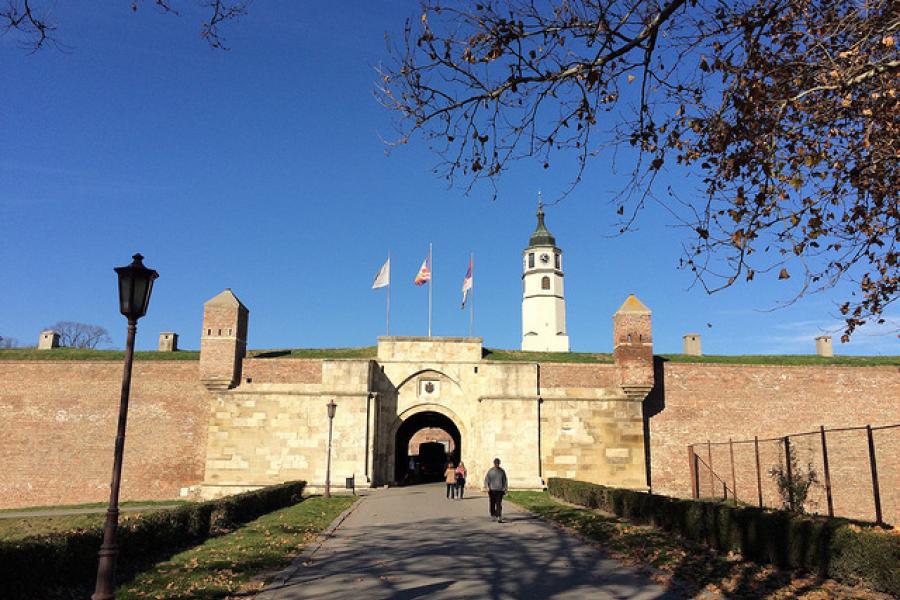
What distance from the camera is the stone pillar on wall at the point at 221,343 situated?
2745 centimetres

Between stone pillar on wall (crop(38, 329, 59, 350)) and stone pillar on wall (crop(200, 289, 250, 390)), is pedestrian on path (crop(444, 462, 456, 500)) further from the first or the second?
stone pillar on wall (crop(38, 329, 59, 350))

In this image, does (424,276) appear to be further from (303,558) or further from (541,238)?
(541,238)

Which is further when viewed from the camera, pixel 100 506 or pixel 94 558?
pixel 100 506

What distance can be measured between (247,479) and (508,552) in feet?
59.6

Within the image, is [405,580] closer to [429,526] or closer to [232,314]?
[429,526]

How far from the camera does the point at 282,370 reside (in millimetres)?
28141

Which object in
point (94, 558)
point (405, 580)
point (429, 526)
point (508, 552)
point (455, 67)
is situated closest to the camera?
point (455, 67)

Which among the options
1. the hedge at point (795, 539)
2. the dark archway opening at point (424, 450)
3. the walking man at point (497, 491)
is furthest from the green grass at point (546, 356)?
the hedge at point (795, 539)

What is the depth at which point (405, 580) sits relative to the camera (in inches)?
355

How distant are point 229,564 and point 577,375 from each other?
20.6 meters

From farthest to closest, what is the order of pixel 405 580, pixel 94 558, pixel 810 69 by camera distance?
1. pixel 94 558
2. pixel 405 580
3. pixel 810 69

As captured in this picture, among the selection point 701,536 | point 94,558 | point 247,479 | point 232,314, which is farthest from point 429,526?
point 232,314

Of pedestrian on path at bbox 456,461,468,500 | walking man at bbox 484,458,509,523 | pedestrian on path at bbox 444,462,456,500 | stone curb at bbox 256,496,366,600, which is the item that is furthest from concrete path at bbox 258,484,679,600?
pedestrian on path at bbox 444,462,456,500

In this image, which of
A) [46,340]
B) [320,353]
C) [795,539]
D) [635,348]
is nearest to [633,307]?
[635,348]
